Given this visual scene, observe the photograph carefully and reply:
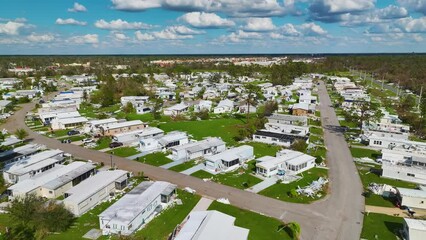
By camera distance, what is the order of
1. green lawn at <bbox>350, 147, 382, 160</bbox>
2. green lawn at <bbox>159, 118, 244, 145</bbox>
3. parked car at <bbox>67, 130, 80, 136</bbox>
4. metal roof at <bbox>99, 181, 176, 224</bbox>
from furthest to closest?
parked car at <bbox>67, 130, 80, 136</bbox> → green lawn at <bbox>159, 118, 244, 145</bbox> → green lawn at <bbox>350, 147, 382, 160</bbox> → metal roof at <bbox>99, 181, 176, 224</bbox>

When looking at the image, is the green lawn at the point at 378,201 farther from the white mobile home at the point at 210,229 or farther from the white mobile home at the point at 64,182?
the white mobile home at the point at 64,182

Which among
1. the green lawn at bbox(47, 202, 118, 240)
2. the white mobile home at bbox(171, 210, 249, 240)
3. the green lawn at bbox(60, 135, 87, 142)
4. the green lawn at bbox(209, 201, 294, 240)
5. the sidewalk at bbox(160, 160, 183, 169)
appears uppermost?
the white mobile home at bbox(171, 210, 249, 240)

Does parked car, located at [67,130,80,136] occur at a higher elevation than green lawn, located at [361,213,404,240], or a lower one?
higher

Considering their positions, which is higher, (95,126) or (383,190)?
→ (95,126)

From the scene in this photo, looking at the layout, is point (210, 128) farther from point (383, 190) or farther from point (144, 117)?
point (383, 190)

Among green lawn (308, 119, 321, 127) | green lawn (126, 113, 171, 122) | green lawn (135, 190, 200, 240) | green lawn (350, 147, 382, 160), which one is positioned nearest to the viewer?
green lawn (135, 190, 200, 240)

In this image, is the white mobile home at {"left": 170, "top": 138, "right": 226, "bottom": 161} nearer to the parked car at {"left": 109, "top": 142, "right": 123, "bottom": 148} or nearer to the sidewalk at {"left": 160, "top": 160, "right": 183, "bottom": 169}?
the sidewalk at {"left": 160, "top": 160, "right": 183, "bottom": 169}

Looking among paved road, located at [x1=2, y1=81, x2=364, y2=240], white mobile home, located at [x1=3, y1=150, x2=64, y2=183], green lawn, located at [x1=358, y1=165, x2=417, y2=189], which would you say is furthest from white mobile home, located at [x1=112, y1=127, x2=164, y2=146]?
green lawn, located at [x1=358, y1=165, x2=417, y2=189]

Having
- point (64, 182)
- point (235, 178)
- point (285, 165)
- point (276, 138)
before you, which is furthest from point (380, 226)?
point (64, 182)
